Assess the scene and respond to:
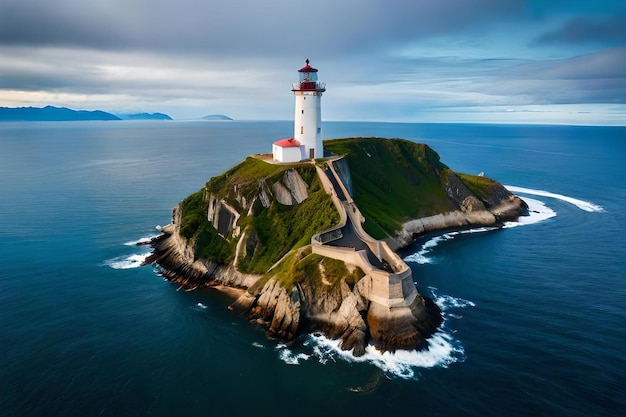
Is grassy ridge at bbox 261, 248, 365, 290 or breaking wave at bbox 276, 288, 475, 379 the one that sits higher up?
grassy ridge at bbox 261, 248, 365, 290

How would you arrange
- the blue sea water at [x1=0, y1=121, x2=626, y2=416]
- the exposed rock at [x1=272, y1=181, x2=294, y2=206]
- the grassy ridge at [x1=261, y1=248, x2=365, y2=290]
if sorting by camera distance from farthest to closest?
the exposed rock at [x1=272, y1=181, x2=294, y2=206] → the grassy ridge at [x1=261, y1=248, x2=365, y2=290] → the blue sea water at [x1=0, y1=121, x2=626, y2=416]

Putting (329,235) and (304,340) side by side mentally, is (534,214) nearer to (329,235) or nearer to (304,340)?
(329,235)

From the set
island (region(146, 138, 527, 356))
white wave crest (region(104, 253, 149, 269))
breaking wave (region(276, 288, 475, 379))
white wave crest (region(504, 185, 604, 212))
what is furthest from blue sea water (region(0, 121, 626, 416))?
white wave crest (region(504, 185, 604, 212))

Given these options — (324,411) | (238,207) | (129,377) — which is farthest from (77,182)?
(324,411)

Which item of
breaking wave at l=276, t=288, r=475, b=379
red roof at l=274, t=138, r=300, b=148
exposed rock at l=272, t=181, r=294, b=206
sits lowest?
breaking wave at l=276, t=288, r=475, b=379

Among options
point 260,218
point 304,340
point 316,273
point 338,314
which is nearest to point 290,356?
point 304,340

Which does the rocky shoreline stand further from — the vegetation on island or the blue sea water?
the vegetation on island

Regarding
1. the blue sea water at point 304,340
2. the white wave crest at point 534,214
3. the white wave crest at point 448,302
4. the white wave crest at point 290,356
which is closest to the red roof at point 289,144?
the blue sea water at point 304,340

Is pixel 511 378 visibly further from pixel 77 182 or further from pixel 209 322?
pixel 77 182
